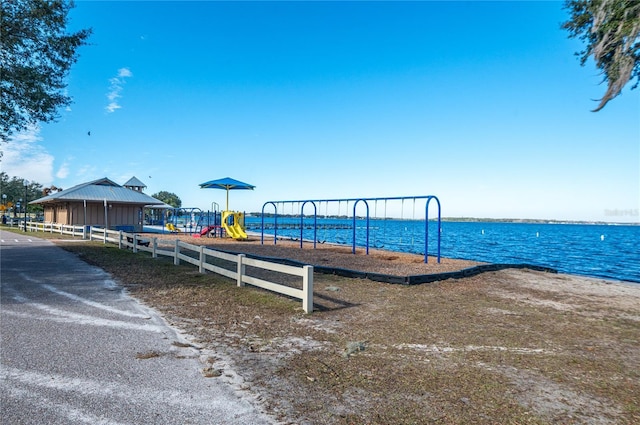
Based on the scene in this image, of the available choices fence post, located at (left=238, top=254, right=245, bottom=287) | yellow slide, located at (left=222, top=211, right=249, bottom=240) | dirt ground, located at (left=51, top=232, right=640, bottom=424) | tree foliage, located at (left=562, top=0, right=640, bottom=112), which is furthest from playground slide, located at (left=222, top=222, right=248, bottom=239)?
tree foliage, located at (left=562, top=0, right=640, bottom=112)

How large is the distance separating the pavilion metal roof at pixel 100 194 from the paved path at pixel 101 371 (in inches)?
1037

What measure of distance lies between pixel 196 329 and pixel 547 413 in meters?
4.85

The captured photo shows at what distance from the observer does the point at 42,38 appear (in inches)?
551

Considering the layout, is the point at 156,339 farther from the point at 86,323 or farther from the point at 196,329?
the point at 86,323

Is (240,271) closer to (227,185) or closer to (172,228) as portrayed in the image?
(227,185)

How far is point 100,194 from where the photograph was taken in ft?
106

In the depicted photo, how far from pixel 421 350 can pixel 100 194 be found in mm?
34365

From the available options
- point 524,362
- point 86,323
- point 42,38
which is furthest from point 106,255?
point 524,362

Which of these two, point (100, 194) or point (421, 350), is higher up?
point (100, 194)

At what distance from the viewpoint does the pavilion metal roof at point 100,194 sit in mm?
30298

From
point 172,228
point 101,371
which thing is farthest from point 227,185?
point 101,371

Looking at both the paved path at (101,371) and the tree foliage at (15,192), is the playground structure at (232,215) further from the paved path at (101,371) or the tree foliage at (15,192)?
the tree foliage at (15,192)

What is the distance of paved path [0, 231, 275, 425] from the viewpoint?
330 centimetres

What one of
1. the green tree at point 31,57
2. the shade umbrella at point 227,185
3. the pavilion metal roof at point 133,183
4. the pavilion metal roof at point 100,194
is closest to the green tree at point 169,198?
the pavilion metal roof at point 133,183
